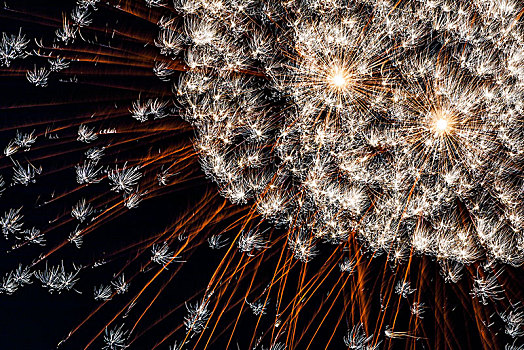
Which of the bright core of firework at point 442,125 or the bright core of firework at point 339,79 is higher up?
the bright core of firework at point 442,125

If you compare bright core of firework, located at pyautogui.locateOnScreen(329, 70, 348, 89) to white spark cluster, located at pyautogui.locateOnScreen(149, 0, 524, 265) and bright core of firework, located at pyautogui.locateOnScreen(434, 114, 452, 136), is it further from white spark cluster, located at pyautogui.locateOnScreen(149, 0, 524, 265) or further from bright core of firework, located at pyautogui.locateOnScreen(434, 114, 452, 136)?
bright core of firework, located at pyautogui.locateOnScreen(434, 114, 452, 136)

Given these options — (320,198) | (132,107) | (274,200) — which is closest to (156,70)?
(132,107)

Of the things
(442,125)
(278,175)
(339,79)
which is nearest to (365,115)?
(339,79)

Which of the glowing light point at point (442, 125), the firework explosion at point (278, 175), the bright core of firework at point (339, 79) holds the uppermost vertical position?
the glowing light point at point (442, 125)

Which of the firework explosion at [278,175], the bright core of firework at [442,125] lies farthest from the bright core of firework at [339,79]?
the bright core of firework at [442,125]

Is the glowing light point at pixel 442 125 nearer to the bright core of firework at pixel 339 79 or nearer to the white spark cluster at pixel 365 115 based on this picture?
the white spark cluster at pixel 365 115

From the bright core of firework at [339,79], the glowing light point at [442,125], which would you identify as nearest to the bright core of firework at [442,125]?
the glowing light point at [442,125]

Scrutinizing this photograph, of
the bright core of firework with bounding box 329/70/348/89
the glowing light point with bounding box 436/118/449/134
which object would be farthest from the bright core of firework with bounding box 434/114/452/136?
the bright core of firework with bounding box 329/70/348/89

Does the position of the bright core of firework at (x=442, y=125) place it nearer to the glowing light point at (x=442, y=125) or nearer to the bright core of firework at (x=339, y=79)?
the glowing light point at (x=442, y=125)
